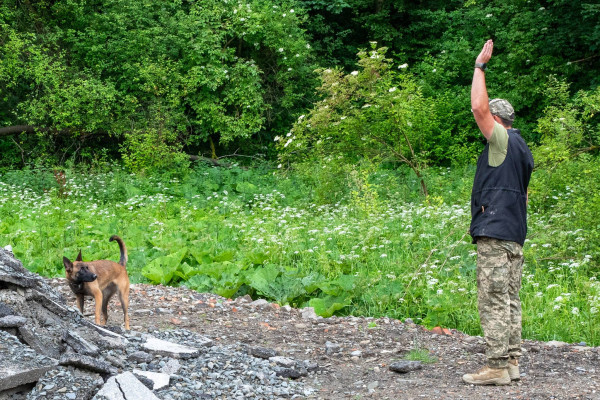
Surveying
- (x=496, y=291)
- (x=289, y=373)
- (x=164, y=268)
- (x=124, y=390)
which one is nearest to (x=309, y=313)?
(x=289, y=373)

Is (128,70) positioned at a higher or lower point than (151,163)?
higher

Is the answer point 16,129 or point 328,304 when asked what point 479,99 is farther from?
point 16,129

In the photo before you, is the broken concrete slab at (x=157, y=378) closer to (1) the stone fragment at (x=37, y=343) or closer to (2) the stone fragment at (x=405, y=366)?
(1) the stone fragment at (x=37, y=343)

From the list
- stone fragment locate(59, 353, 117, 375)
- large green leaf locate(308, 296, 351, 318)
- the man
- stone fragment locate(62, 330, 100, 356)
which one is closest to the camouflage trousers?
the man

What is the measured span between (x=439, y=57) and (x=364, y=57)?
935 cm

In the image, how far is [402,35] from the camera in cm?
2109

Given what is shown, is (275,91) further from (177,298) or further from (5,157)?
(177,298)

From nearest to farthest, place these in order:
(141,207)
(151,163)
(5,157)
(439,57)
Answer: (141,207) → (151,163) → (5,157) → (439,57)

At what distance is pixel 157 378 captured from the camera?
14.3ft

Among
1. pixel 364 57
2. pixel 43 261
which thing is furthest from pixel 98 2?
pixel 43 261

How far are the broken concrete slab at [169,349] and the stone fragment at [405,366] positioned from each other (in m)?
1.54

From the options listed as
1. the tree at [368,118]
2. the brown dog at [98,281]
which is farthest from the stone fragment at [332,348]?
the tree at [368,118]

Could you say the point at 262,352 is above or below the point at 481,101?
below

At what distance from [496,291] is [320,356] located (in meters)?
1.67
